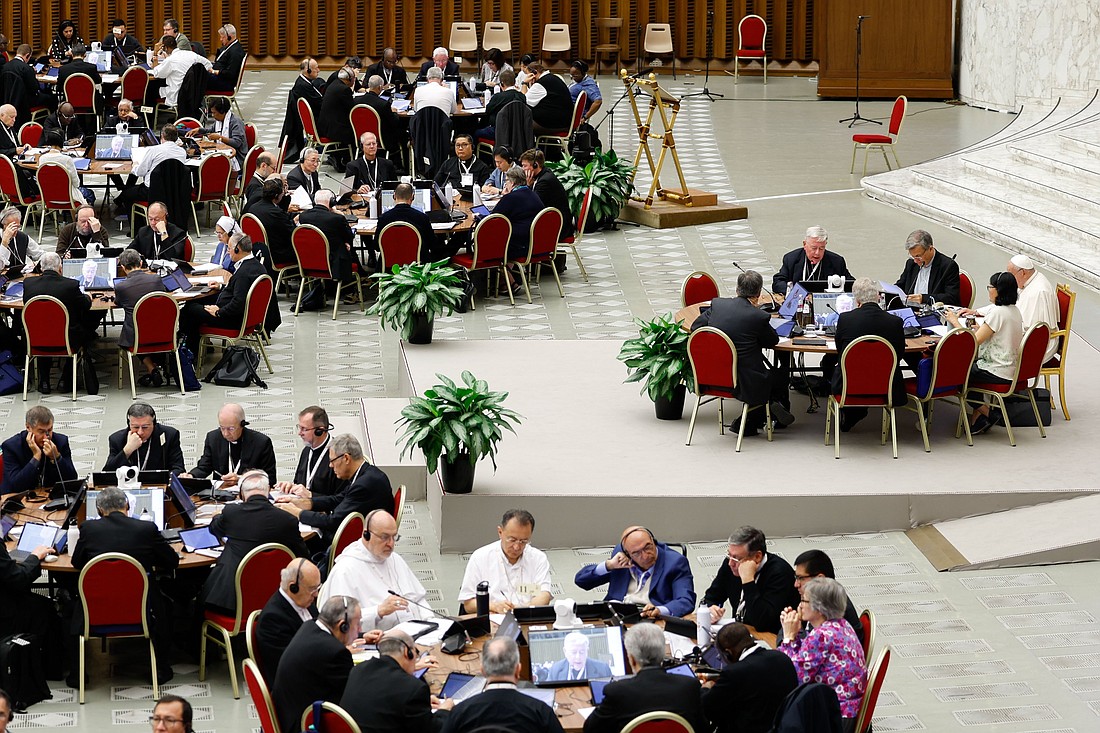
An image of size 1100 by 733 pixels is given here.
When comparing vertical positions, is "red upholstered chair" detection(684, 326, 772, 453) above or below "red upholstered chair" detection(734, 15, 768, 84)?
below

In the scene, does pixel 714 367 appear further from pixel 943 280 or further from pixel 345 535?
pixel 345 535

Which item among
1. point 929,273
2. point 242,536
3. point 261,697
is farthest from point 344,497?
point 929,273

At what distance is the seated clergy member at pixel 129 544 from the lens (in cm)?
727

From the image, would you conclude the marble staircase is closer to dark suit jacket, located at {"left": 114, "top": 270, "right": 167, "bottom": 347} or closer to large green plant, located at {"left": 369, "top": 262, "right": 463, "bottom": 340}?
large green plant, located at {"left": 369, "top": 262, "right": 463, "bottom": 340}

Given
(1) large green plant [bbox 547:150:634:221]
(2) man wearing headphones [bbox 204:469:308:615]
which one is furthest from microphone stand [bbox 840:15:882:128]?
(2) man wearing headphones [bbox 204:469:308:615]

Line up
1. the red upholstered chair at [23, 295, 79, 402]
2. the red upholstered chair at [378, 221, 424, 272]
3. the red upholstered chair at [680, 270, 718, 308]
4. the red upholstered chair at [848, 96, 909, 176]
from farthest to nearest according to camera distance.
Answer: the red upholstered chair at [848, 96, 909, 176], the red upholstered chair at [378, 221, 424, 272], the red upholstered chair at [680, 270, 718, 308], the red upholstered chair at [23, 295, 79, 402]

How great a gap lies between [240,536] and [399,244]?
6.16 metres

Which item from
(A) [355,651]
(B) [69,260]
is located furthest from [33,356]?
(A) [355,651]

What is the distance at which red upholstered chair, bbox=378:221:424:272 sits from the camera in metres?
13.2

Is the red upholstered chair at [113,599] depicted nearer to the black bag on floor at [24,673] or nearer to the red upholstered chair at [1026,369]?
the black bag on floor at [24,673]

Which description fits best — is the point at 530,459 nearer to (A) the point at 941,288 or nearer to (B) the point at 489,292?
(A) the point at 941,288

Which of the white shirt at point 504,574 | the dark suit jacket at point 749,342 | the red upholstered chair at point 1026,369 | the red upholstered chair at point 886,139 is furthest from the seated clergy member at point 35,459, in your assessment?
the red upholstered chair at point 886,139

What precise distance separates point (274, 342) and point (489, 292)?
2252mm

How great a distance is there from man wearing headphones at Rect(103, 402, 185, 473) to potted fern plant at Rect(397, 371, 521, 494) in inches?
51.9
